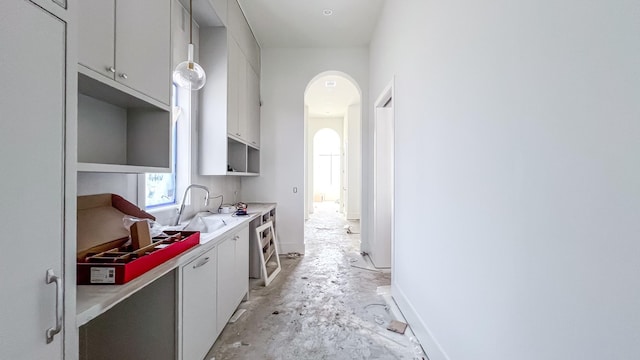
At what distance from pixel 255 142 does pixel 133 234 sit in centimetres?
281

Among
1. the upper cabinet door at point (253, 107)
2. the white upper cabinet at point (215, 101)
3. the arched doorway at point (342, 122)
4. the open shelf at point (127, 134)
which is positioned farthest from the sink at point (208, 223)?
the arched doorway at point (342, 122)

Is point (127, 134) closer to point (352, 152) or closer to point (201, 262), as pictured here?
point (201, 262)

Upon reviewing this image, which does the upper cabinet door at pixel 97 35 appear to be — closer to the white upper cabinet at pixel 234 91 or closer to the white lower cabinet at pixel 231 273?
the white lower cabinet at pixel 231 273

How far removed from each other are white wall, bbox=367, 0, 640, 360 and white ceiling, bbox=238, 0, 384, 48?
1788mm

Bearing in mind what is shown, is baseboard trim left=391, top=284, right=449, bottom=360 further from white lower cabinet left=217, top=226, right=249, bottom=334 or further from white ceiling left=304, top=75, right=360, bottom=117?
white ceiling left=304, top=75, right=360, bottom=117

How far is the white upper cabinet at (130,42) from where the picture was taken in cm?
115

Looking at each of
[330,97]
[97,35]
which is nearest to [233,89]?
[97,35]

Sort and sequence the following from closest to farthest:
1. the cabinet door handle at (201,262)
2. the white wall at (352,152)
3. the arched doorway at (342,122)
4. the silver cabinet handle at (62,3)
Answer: the silver cabinet handle at (62,3), the cabinet door handle at (201,262), the arched doorway at (342,122), the white wall at (352,152)

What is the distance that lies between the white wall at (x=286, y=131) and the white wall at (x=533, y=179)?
2.66 meters

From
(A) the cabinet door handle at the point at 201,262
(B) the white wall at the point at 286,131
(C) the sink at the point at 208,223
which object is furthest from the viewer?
(B) the white wall at the point at 286,131

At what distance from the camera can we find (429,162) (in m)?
1.93

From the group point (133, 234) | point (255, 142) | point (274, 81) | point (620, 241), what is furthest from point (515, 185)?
point (274, 81)

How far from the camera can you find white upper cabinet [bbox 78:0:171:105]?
1.15 m

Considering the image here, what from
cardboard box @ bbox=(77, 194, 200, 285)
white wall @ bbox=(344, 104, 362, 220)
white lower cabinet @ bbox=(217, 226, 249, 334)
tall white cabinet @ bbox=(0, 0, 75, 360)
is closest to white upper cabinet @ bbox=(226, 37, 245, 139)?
white lower cabinet @ bbox=(217, 226, 249, 334)
